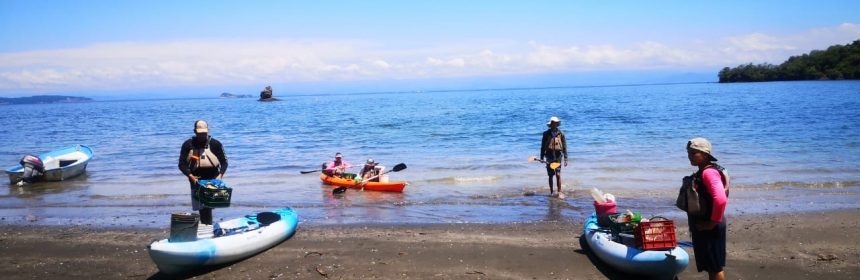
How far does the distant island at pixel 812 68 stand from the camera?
9024 centimetres

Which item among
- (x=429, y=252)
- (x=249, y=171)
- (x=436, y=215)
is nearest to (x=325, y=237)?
(x=429, y=252)

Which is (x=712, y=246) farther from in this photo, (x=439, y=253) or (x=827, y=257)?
(x=439, y=253)

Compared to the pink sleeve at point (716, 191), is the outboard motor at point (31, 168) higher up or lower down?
lower down

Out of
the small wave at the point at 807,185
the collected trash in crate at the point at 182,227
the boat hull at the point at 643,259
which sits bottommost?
the small wave at the point at 807,185

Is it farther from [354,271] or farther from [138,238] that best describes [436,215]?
[138,238]

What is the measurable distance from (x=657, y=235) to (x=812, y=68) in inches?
4448

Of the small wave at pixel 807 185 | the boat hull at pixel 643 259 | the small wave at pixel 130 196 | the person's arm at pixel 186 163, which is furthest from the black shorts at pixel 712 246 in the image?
the small wave at pixel 130 196

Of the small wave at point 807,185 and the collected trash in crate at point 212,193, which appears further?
the small wave at point 807,185

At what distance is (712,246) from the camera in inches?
207

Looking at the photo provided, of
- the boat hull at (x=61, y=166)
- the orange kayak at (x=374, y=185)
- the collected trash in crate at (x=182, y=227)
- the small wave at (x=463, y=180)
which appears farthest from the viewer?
the boat hull at (x=61, y=166)

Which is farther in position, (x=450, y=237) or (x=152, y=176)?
(x=152, y=176)

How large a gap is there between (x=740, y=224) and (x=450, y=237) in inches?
177

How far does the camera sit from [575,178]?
15.7 meters

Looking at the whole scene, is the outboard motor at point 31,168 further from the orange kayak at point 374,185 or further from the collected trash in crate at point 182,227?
the collected trash in crate at point 182,227
